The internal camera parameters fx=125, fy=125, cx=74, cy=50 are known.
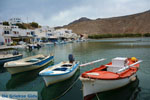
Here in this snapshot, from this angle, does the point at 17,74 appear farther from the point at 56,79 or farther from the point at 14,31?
the point at 14,31

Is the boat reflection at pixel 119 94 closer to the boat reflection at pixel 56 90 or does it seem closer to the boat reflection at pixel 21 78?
the boat reflection at pixel 56 90

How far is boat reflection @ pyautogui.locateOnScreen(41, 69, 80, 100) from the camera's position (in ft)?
30.0

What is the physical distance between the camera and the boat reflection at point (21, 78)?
11.9m

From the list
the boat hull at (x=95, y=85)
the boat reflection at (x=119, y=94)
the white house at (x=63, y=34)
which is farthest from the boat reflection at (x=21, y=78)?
the white house at (x=63, y=34)

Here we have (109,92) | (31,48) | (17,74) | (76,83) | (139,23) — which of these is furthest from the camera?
(139,23)

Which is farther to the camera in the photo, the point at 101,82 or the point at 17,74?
the point at 17,74

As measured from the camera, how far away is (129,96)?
8.80 m

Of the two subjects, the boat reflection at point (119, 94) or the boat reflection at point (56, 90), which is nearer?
the boat reflection at point (119, 94)

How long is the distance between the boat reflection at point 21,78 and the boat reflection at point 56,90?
3166 millimetres

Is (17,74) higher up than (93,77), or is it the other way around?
(93,77)

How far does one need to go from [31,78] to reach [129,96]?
31.5 ft

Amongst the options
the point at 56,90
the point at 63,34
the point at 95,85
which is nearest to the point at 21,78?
the point at 56,90

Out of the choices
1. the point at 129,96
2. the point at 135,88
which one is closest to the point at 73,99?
the point at 129,96

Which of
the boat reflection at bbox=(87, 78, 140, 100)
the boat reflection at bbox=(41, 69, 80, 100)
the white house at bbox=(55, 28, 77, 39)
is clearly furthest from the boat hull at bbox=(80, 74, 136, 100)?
the white house at bbox=(55, 28, 77, 39)
